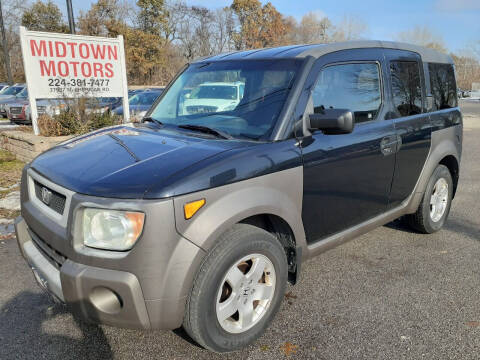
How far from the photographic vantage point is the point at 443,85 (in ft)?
14.4

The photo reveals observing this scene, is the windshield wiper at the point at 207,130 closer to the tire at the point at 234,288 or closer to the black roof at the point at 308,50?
the tire at the point at 234,288

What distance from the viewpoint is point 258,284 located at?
8.46 feet

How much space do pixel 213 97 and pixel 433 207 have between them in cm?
281

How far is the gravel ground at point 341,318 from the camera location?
100 inches

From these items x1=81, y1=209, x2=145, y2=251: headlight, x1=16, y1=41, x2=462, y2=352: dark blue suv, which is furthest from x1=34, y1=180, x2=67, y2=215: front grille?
x1=81, y1=209, x2=145, y2=251: headlight

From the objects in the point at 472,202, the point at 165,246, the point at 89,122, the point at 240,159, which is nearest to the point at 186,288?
the point at 165,246

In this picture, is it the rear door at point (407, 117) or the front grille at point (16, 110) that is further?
the front grille at point (16, 110)

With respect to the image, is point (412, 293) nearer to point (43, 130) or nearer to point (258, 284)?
point (258, 284)

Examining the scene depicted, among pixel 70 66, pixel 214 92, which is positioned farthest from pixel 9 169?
pixel 214 92

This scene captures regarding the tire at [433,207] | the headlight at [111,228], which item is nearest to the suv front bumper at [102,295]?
the headlight at [111,228]

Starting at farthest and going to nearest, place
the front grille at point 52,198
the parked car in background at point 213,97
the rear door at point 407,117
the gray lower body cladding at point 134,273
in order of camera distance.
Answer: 1. the rear door at point 407,117
2. the parked car in background at point 213,97
3. the front grille at point 52,198
4. the gray lower body cladding at point 134,273

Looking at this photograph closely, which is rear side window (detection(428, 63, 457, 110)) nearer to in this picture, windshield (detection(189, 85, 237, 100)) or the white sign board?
windshield (detection(189, 85, 237, 100))

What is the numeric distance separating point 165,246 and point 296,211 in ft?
3.40

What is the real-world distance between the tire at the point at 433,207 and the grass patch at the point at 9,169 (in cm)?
624
